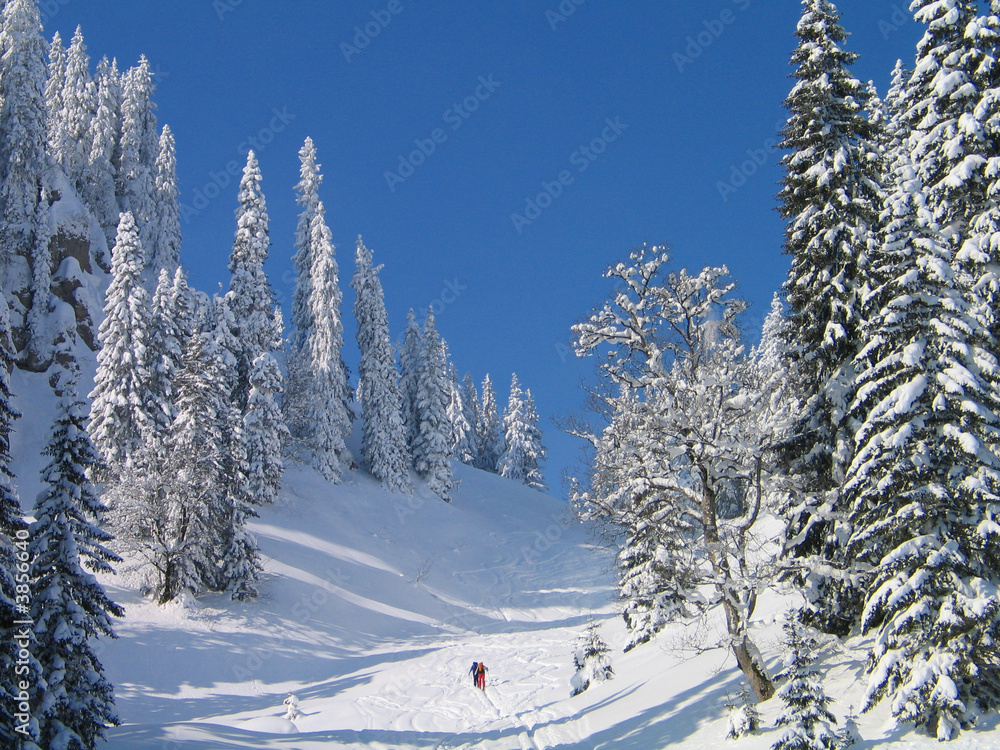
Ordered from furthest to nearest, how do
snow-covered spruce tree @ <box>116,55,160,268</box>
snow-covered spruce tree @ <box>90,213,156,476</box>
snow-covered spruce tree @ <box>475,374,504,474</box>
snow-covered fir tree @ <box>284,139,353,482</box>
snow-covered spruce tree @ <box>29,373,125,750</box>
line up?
snow-covered spruce tree @ <box>475,374,504,474</box> < snow-covered spruce tree @ <box>116,55,160,268</box> < snow-covered fir tree @ <box>284,139,353,482</box> < snow-covered spruce tree @ <box>90,213,156,476</box> < snow-covered spruce tree @ <box>29,373,125,750</box>

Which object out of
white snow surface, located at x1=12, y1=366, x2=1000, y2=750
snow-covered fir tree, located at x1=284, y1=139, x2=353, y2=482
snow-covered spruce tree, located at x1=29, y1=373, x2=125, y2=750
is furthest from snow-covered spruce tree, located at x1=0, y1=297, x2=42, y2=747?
snow-covered fir tree, located at x1=284, y1=139, x2=353, y2=482

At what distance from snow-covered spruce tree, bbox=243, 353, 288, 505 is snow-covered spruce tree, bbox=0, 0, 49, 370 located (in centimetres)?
1530

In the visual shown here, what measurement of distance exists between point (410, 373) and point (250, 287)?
19.0 m

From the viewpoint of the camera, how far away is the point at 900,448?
11906 millimetres

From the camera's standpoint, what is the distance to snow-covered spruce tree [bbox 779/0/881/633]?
14.9 meters

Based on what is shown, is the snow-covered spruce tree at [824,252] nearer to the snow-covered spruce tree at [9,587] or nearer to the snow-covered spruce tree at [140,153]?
the snow-covered spruce tree at [9,587]

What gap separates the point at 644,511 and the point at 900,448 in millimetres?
4828

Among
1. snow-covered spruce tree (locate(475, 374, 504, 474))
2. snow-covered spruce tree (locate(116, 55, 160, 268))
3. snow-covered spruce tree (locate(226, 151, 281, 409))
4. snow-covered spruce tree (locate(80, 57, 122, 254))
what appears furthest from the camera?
snow-covered spruce tree (locate(475, 374, 504, 474))

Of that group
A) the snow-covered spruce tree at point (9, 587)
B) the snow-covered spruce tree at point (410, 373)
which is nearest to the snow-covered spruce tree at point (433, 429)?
the snow-covered spruce tree at point (410, 373)

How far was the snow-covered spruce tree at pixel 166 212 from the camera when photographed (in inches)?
2290

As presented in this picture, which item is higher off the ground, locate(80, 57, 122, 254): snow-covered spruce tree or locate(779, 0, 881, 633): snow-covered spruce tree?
locate(80, 57, 122, 254): snow-covered spruce tree

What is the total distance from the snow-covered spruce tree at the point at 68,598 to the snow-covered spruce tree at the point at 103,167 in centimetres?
4874

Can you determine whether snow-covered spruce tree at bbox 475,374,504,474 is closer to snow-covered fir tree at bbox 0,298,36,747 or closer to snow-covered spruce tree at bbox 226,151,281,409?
snow-covered spruce tree at bbox 226,151,281,409

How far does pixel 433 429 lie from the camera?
54.8 metres
